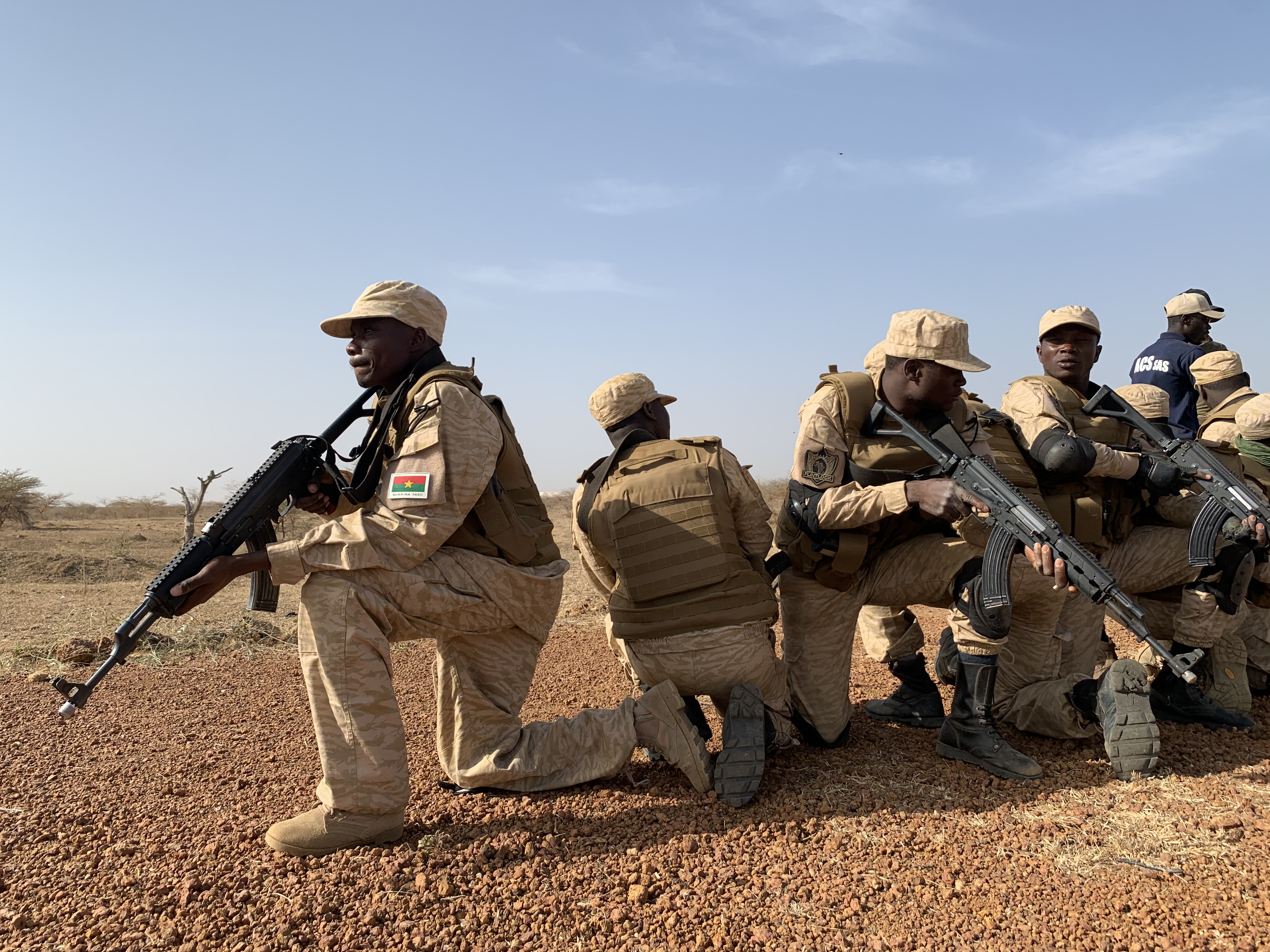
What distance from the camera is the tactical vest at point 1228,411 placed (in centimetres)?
540

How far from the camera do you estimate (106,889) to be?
8.14 ft

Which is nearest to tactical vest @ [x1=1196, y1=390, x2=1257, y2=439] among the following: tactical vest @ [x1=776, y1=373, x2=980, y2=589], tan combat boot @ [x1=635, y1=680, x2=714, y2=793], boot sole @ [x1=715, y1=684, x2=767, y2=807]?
tactical vest @ [x1=776, y1=373, x2=980, y2=589]

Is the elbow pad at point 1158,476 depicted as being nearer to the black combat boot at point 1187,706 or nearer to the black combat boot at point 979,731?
the black combat boot at point 1187,706

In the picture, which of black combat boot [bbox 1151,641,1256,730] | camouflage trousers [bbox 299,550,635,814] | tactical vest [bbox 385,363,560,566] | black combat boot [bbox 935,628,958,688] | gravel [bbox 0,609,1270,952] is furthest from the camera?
black combat boot [bbox 935,628,958,688]

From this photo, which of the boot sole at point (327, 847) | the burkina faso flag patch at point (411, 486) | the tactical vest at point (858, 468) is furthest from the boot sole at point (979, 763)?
the burkina faso flag patch at point (411, 486)

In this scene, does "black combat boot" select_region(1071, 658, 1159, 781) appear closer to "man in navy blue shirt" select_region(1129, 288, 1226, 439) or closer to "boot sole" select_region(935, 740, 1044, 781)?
"boot sole" select_region(935, 740, 1044, 781)

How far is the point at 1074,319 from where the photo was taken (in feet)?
14.8

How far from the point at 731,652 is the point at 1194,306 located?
516 cm

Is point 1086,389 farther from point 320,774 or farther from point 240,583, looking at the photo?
point 240,583

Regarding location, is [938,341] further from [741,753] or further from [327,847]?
[327,847]

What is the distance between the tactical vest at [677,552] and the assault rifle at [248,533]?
1134 millimetres

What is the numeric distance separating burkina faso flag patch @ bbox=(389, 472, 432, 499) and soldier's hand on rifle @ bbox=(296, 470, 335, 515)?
0.53 m

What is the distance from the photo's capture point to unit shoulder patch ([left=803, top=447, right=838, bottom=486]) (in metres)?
3.82

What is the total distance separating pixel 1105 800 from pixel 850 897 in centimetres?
123
